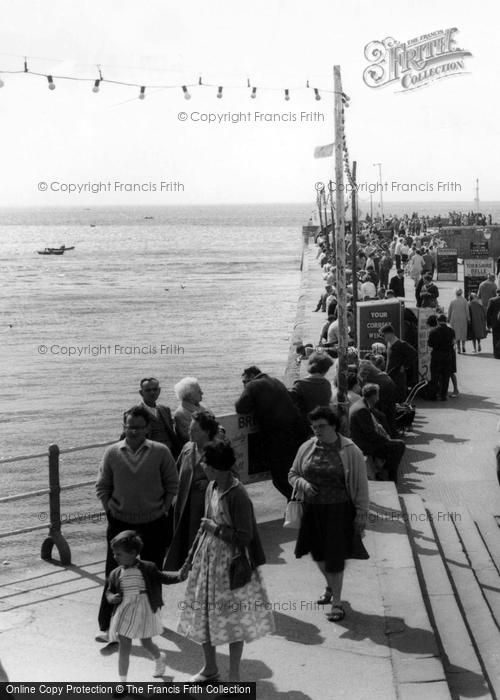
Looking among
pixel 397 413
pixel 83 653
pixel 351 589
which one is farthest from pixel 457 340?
pixel 83 653

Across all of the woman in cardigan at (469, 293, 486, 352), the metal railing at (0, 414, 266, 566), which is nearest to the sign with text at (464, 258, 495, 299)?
the woman in cardigan at (469, 293, 486, 352)

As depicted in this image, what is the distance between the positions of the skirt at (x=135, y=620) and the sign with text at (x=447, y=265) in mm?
30377

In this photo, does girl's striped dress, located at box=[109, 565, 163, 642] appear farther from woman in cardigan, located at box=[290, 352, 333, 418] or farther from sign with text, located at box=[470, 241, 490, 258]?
sign with text, located at box=[470, 241, 490, 258]

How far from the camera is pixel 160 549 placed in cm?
718

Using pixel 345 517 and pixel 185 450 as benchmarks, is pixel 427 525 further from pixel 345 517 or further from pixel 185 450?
pixel 185 450

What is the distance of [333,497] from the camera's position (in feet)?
23.4

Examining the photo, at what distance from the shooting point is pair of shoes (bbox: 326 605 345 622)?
7191 mm

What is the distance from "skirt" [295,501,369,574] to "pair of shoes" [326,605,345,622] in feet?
0.85

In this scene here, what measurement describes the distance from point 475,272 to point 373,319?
40.8ft

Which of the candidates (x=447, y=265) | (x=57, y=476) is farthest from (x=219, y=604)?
(x=447, y=265)

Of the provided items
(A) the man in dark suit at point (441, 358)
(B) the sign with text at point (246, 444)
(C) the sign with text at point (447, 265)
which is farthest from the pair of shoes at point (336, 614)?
(C) the sign with text at point (447, 265)

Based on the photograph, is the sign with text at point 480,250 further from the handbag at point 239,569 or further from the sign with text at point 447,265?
the handbag at point 239,569

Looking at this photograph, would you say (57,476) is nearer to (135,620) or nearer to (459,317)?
(135,620)

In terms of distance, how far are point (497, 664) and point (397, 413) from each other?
6510 mm
